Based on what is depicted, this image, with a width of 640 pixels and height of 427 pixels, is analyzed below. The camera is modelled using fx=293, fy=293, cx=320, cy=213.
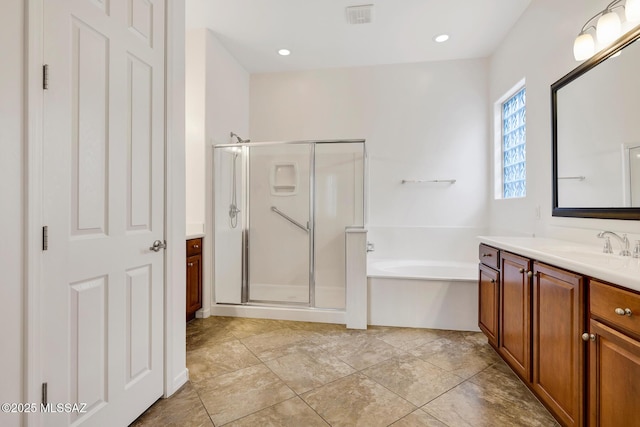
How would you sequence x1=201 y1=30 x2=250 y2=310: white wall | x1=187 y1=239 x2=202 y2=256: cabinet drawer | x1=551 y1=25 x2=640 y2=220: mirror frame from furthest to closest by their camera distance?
x1=201 y1=30 x2=250 y2=310: white wall → x1=187 y1=239 x2=202 y2=256: cabinet drawer → x1=551 y1=25 x2=640 y2=220: mirror frame

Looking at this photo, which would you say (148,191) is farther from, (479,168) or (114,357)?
(479,168)

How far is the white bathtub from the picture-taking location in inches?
104

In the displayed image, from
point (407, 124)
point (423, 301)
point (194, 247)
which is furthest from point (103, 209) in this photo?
point (407, 124)

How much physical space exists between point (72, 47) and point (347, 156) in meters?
2.52

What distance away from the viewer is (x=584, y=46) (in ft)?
5.75

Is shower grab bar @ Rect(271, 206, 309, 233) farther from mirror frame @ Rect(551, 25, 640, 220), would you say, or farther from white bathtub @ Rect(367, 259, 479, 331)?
mirror frame @ Rect(551, 25, 640, 220)

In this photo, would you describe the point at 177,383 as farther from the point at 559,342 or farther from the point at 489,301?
the point at 489,301

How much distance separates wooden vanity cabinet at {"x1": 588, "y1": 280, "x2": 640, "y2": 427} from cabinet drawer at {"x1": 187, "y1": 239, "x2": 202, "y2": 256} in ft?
9.06

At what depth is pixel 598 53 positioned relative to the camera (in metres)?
1.72

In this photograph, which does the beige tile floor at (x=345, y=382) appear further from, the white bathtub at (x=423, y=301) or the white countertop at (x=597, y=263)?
the white countertop at (x=597, y=263)

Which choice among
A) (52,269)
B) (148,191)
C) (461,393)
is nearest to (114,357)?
(52,269)

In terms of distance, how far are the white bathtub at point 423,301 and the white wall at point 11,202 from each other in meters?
2.32

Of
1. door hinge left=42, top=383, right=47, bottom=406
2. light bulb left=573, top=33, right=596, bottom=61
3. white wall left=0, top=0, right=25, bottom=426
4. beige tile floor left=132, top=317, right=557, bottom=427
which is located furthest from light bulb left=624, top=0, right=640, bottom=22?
door hinge left=42, top=383, right=47, bottom=406

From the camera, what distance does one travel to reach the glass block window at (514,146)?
114 inches
